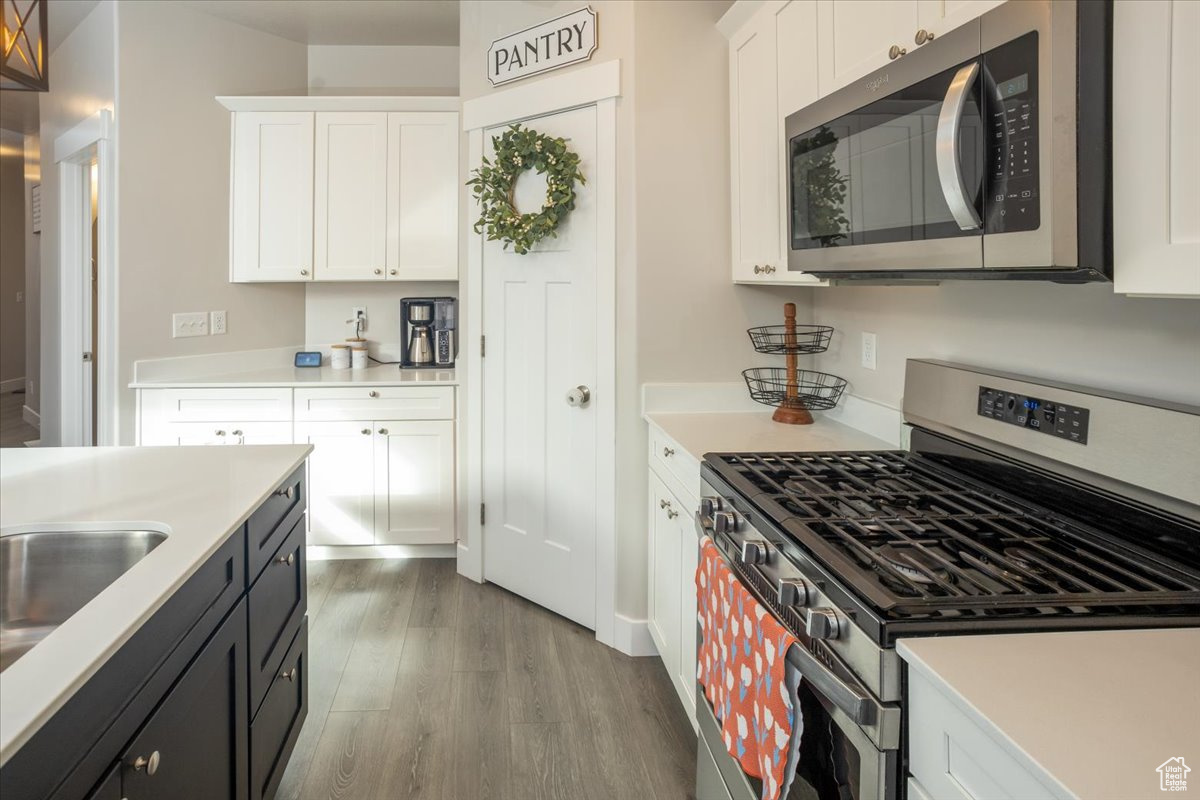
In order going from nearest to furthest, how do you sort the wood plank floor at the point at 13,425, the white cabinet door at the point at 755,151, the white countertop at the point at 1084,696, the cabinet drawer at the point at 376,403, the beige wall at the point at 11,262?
the white countertop at the point at 1084,696
the white cabinet door at the point at 755,151
the cabinet drawer at the point at 376,403
the wood plank floor at the point at 13,425
the beige wall at the point at 11,262

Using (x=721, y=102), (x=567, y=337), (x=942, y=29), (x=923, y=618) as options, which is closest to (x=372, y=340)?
(x=567, y=337)

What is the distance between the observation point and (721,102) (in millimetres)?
2730

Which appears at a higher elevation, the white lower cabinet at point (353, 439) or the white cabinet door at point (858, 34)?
the white cabinet door at point (858, 34)

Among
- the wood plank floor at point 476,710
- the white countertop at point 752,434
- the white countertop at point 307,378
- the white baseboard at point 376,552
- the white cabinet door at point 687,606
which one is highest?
the white countertop at point 307,378

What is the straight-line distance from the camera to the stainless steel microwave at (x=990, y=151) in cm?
109

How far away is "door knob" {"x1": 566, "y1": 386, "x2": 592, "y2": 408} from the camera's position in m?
2.90

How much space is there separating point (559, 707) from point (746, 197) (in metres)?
1.74

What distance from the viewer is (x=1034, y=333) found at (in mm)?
1619

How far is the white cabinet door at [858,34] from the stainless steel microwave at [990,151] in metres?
0.09

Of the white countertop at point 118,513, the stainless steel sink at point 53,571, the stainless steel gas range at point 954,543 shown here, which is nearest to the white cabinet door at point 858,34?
the stainless steel gas range at point 954,543

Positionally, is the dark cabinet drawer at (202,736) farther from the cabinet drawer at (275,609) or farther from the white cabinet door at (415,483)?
the white cabinet door at (415,483)

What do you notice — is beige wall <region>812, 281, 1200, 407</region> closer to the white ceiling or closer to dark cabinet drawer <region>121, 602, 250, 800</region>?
dark cabinet drawer <region>121, 602, 250, 800</region>

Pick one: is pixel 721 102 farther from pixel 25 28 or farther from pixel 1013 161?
pixel 25 28

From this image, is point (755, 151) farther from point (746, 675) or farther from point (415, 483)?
point (415, 483)
